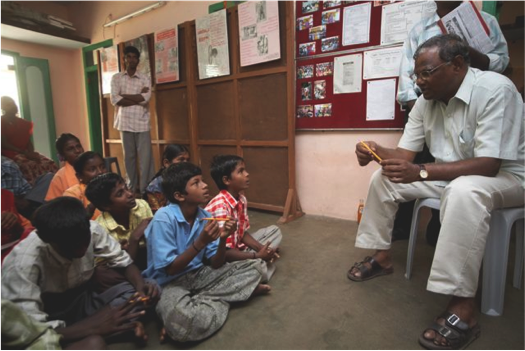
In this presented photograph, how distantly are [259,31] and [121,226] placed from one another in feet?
7.18

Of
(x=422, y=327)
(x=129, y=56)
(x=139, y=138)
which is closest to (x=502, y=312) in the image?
(x=422, y=327)

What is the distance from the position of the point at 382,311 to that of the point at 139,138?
3335 millimetres

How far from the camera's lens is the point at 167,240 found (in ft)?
4.80

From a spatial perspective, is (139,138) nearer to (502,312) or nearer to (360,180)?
(360,180)

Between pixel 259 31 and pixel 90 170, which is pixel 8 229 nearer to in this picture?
pixel 90 170

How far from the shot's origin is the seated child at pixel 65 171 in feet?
7.07

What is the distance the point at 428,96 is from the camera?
5.09 ft

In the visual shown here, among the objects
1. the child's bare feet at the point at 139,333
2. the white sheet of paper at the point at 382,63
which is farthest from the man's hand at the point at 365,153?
the child's bare feet at the point at 139,333

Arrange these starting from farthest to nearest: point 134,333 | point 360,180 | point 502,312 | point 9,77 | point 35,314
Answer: point 9,77
point 360,180
point 502,312
point 134,333
point 35,314

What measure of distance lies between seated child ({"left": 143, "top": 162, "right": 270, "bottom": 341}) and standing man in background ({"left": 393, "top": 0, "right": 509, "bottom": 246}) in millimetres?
1403

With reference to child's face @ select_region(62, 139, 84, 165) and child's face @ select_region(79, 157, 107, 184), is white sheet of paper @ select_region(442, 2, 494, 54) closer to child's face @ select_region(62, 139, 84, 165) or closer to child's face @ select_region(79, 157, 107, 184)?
child's face @ select_region(79, 157, 107, 184)

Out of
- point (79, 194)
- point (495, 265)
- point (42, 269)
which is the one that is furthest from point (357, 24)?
point (42, 269)

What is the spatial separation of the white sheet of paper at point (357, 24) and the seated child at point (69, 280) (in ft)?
7.72

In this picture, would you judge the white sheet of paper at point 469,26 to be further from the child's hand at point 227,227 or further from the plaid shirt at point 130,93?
the plaid shirt at point 130,93
